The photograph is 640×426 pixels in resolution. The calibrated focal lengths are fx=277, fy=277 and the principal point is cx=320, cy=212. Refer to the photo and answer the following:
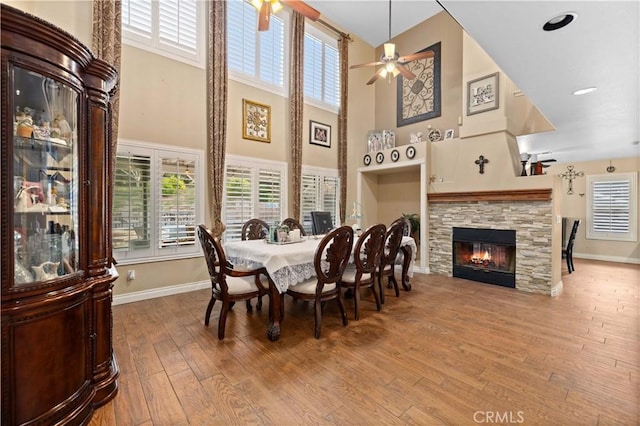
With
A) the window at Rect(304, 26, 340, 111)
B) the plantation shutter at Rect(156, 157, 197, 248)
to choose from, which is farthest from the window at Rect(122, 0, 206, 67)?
the window at Rect(304, 26, 340, 111)

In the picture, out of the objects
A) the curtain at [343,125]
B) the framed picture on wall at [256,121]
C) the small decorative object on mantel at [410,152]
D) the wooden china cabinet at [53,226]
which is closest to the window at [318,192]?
the curtain at [343,125]

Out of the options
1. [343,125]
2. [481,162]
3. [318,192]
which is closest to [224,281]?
[318,192]

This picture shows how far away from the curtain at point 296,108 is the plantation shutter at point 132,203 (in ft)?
7.93

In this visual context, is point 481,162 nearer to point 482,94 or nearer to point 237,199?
point 482,94

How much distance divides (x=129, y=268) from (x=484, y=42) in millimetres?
4619

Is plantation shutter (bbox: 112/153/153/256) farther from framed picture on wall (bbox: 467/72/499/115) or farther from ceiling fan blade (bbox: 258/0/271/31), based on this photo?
framed picture on wall (bbox: 467/72/499/115)

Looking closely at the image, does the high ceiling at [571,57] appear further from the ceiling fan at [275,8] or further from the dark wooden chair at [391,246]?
the dark wooden chair at [391,246]

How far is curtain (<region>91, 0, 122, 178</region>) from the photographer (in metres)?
3.28

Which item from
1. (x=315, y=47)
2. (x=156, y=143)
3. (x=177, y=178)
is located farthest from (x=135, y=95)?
(x=315, y=47)

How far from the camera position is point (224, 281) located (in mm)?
2609

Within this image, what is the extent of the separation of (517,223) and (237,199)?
4536 mm

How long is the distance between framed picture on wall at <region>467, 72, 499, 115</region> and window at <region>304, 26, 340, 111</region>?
2700mm

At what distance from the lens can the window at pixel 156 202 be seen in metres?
3.62

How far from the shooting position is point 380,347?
245 centimetres
